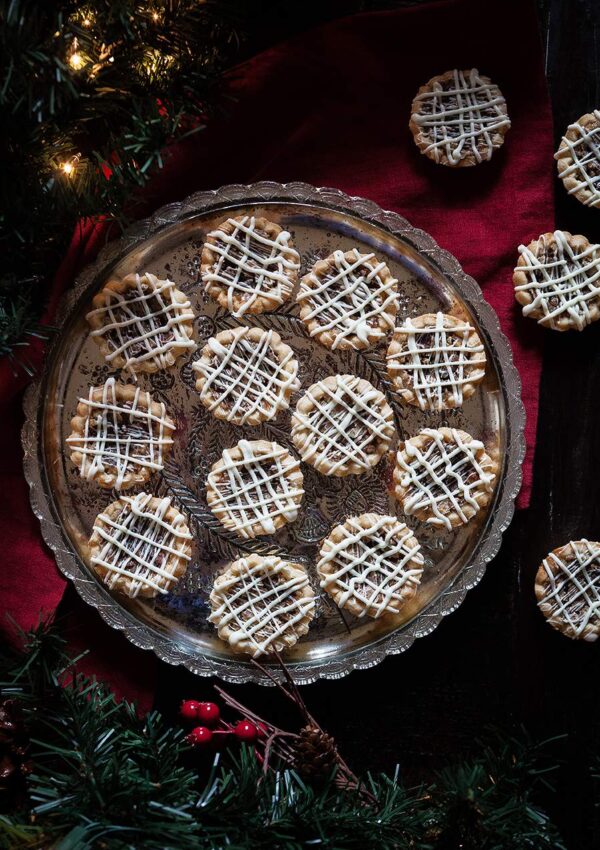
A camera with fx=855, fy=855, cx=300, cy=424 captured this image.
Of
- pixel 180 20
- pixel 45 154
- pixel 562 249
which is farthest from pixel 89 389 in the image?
pixel 562 249

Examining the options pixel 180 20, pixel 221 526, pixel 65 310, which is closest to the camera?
pixel 180 20

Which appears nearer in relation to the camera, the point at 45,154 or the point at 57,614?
the point at 45,154

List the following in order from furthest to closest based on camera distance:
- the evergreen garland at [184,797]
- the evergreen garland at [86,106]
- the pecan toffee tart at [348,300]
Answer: the pecan toffee tart at [348,300] → the evergreen garland at [184,797] → the evergreen garland at [86,106]

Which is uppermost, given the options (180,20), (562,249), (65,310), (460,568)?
(180,20)

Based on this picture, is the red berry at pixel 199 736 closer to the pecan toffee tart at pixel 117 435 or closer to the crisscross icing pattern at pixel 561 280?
the pecan toffee tart at pixel 117 435

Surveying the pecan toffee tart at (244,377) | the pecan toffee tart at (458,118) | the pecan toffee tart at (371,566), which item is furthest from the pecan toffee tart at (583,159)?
the pecan toffee tart at (371,566)

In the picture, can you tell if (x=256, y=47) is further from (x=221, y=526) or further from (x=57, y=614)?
(x=57, y=614)

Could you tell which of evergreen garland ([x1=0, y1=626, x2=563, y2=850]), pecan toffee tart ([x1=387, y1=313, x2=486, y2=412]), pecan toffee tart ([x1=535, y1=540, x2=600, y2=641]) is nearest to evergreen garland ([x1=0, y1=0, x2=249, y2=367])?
pecan toffee tart ([x1=387, y1=313, x2=486, y2=412])
